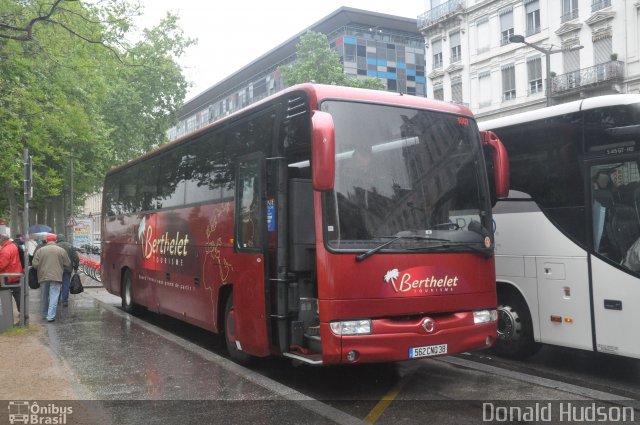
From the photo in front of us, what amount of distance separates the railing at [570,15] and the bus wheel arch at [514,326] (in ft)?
93.2

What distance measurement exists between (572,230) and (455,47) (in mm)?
35478

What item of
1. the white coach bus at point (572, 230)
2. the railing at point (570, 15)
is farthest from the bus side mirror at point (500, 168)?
the railing at point (570, 15)

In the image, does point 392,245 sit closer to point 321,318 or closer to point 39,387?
point 321,318

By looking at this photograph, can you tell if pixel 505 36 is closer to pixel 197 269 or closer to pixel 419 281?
pixel 197 269

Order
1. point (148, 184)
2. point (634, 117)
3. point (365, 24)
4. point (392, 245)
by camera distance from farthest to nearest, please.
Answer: point (365, 24) → point (148, 184) → point (634, 117) → point (392, 245)

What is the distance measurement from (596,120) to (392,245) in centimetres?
291

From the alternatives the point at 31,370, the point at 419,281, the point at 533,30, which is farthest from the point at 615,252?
the point at 533,30

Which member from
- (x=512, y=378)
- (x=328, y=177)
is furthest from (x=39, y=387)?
(x=512, y=378)

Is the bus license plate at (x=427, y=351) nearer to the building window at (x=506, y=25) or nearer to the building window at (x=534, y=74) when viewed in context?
the building window at (x=534, y=74)

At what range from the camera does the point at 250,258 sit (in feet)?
23.2

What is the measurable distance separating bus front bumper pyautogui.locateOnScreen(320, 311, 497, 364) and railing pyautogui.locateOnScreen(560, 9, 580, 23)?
2996 cm

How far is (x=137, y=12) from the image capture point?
1482cm

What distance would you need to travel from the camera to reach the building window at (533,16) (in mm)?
34000

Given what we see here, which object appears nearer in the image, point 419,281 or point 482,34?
point 419,281
